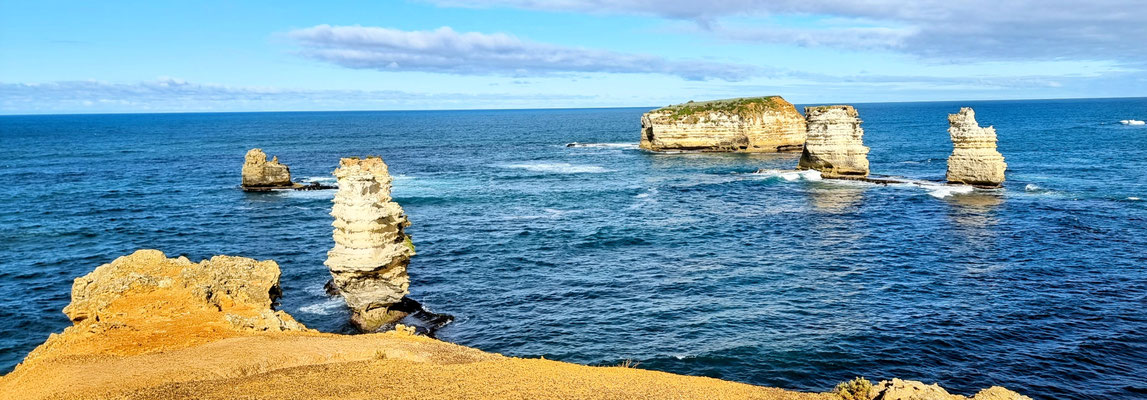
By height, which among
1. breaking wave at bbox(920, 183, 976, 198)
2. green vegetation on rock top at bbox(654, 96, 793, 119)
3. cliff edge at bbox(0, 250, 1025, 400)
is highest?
green vegetation on rock top at bbox(654, 96, 793, 119)

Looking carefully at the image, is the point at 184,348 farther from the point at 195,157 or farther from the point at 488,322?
the point at 195,157

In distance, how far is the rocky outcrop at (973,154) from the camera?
65.4 meters

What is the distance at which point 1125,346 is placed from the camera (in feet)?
95.3

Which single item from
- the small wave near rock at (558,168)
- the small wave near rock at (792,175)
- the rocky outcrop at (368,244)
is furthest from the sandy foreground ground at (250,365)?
the small wave near rock at (558,168)

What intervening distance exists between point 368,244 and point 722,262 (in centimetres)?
2159

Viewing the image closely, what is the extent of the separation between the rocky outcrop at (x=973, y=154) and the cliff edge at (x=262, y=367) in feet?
183

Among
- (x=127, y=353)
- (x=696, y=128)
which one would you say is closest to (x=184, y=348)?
(x=127, y=353)

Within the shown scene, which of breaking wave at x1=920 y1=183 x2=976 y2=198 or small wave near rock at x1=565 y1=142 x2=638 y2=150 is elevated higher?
small wave near rock at x1=565 y1=142 x2=638 y2=150

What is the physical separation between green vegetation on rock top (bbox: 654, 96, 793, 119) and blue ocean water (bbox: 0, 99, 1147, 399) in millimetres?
27188

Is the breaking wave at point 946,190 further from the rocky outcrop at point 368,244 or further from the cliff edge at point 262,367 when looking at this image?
the cliff edge at point 262,367

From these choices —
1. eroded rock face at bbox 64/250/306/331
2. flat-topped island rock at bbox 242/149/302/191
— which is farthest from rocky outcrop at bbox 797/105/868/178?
eroded rock face at bbox 64/250/306/331

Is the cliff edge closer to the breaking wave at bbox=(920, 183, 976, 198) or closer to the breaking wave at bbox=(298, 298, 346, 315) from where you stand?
the breaking wave at bbox=(298, 298, 346, 315)

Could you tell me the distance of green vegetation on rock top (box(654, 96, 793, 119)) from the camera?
11400 cm

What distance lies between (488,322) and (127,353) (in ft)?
54.8
